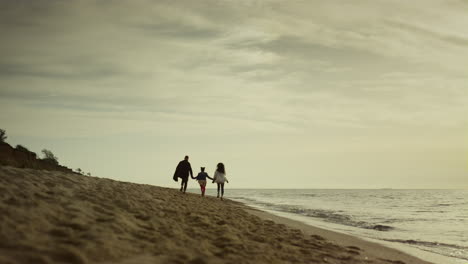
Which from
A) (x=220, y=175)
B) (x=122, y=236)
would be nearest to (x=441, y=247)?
(x=122, y=236)

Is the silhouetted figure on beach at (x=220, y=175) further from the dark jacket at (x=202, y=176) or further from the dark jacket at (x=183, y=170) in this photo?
the dark jacket at (x=183, y=170)

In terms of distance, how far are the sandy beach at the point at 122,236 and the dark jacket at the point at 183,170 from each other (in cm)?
850

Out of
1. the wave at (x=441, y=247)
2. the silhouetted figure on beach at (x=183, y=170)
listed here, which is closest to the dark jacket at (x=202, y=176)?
the silhouetted figure on beach at (x=183, y=170)

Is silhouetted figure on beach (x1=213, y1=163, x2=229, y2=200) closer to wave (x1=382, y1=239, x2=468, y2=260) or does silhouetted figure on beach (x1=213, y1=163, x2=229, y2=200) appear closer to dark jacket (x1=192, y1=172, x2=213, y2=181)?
dark jacket (x1=192, y1=172, x2=213, y2=181)

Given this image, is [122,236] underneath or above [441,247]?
above

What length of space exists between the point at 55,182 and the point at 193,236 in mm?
5513

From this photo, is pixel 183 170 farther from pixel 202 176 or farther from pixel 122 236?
pixel 122 236

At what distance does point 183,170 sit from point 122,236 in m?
12.7

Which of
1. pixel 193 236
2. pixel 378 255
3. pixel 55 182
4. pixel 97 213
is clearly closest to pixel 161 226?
pixel 193 236

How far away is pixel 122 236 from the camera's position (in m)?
6.59

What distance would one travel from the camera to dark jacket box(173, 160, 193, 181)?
755 inches

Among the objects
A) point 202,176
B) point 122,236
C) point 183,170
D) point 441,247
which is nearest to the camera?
point 122,236

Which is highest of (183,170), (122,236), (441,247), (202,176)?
(183,170)

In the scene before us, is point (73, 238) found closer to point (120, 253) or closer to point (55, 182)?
point (120, 253)
